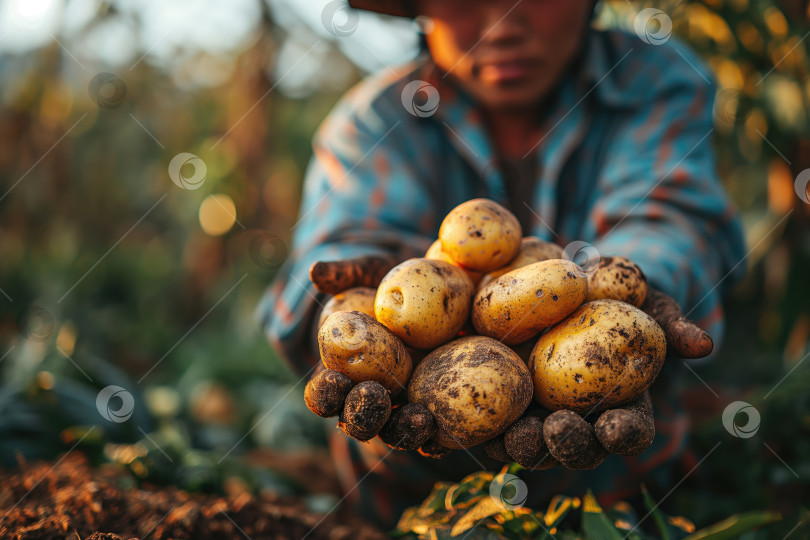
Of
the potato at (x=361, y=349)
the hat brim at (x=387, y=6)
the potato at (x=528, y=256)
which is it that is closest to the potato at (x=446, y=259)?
the potato at (x=528, y=256)

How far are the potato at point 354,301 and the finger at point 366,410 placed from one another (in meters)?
0.22

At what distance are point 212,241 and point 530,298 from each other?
4032 mm

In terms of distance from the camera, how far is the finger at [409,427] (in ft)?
3.16

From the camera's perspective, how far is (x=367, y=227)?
1.66 meters

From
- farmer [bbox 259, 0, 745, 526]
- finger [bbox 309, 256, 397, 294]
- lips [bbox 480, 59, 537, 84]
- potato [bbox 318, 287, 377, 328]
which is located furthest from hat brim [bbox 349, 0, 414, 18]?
potato [bbox 318, 287, 377, 328]

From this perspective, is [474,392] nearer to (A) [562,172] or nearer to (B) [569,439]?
(B) [569,439]

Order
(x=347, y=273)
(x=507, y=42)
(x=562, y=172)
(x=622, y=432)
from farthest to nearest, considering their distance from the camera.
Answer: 1. (x=562, y=172)
2. (x=507, y=42)
3. (x=347, y=273)
4. (x=622, y=432)

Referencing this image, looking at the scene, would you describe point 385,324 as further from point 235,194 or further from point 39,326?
point 235,194

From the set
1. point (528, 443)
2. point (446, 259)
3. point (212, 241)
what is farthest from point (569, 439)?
point (212, 241)

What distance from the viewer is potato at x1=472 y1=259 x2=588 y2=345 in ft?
3.37

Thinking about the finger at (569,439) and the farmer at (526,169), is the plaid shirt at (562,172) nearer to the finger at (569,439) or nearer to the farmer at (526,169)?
the farmer at (526,169)

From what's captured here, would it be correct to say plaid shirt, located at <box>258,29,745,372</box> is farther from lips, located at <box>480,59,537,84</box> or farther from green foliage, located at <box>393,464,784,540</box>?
green foliage, located at <box>393,464,784,540</box>

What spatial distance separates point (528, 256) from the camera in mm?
1192

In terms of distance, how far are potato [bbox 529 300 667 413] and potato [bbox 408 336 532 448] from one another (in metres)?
0.06
